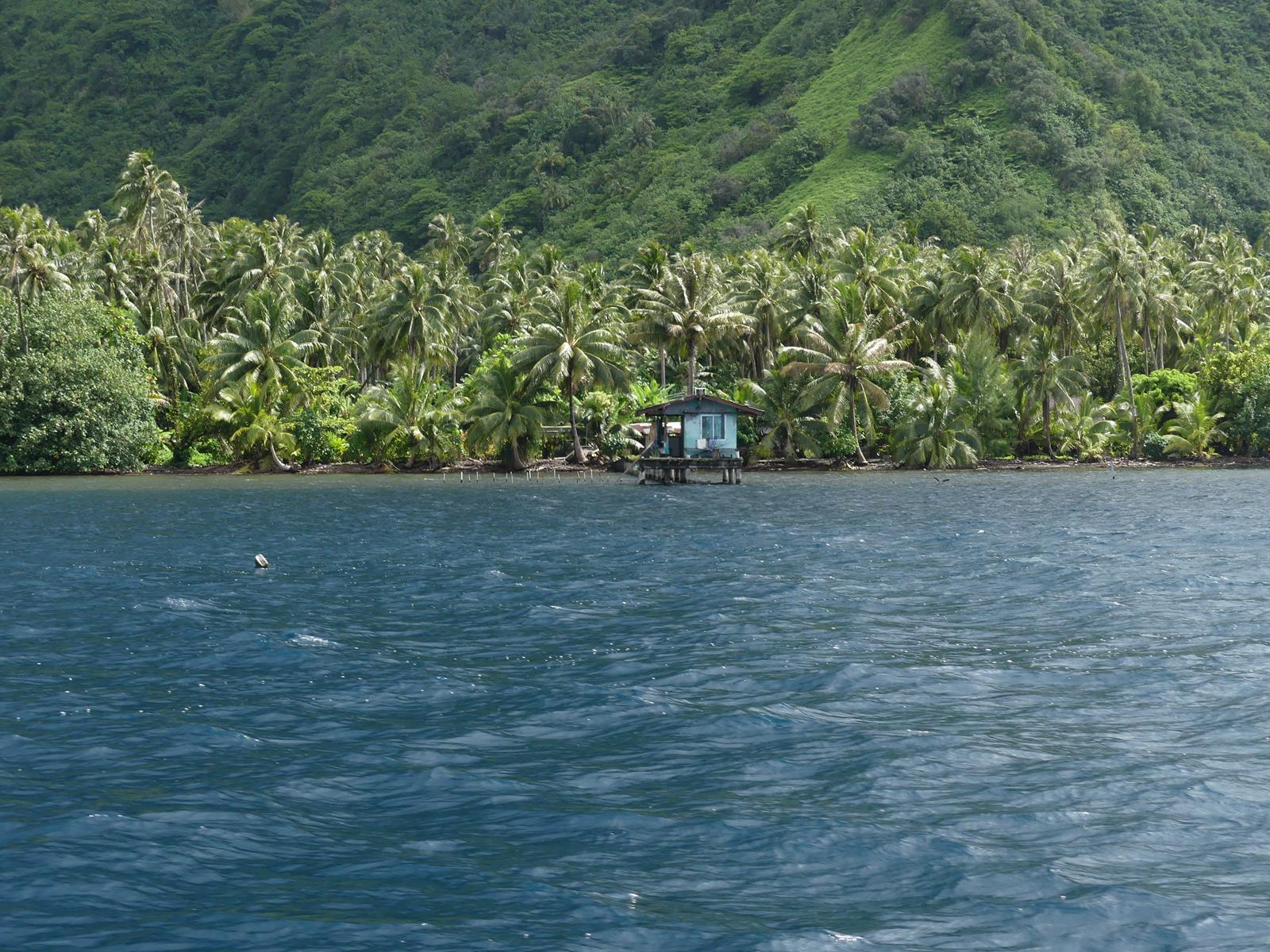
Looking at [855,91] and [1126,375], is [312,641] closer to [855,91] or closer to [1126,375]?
[1126,375]

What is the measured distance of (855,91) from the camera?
159m

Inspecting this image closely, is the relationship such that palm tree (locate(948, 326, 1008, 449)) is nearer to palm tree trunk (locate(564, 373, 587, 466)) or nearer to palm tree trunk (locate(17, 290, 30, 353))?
palm tree trunk (locate(564, 373, 587, 466))

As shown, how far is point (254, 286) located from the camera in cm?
8912

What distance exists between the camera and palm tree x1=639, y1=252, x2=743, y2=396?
80625 millimetres

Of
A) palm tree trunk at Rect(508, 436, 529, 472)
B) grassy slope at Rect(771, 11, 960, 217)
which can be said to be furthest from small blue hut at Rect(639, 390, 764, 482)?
grassy slope at Rect(771, 11, 960, 217)

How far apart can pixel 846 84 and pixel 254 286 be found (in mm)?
96503

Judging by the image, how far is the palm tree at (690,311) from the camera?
8062 cm

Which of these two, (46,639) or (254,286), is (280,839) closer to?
(46,639)

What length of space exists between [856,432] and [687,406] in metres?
15.0

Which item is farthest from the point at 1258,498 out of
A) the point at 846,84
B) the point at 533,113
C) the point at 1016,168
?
the point at 533,113

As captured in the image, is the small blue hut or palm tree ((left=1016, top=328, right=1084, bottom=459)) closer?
the small blue hut

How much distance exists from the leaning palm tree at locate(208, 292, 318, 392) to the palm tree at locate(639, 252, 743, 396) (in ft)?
72.4

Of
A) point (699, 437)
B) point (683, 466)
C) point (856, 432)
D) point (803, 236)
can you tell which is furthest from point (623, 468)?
point (803, 236)

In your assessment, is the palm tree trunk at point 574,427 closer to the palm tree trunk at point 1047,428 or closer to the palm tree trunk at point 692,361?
the palm tree trunk at point 692,361
